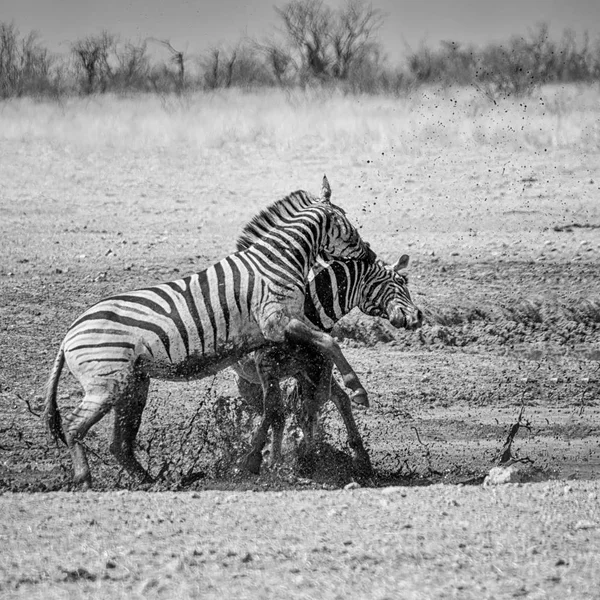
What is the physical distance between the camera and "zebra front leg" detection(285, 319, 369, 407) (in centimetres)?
734

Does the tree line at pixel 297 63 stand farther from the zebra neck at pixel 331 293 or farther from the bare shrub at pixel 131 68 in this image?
the zebra neck at pixel 331 293

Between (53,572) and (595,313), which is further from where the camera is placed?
(595,313)

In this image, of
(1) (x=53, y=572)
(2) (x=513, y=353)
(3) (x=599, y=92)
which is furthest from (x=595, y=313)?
(3) (x=599, y=92)

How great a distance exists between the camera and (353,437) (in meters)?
7.54

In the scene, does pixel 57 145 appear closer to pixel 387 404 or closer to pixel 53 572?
pixel 387 404

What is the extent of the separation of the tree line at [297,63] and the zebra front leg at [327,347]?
1645cm

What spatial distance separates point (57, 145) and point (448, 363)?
9294 millimetres

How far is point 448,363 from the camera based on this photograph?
9.71 metres

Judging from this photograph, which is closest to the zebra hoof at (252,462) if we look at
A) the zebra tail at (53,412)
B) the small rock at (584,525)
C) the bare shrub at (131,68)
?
the zebra tail at (53,412)

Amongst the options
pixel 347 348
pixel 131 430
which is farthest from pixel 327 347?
pixel 347 348

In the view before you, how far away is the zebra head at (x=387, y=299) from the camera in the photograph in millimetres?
8344

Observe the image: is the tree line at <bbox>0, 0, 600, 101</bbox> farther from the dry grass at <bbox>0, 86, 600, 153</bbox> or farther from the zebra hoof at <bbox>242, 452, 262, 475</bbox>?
the zebra hoof at <bbox>242, 452, 262, 475</bbox>

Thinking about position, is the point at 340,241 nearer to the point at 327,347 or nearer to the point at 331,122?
the point at 327,347

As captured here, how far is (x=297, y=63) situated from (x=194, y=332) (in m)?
22.0
